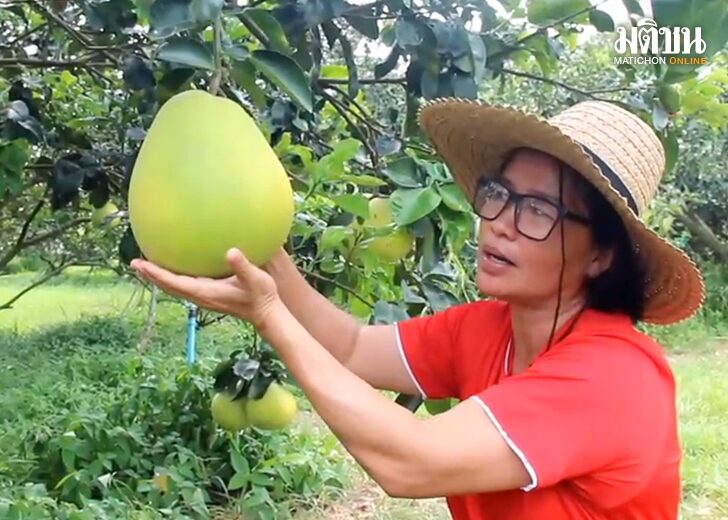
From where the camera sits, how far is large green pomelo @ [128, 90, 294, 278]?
3.42 feet

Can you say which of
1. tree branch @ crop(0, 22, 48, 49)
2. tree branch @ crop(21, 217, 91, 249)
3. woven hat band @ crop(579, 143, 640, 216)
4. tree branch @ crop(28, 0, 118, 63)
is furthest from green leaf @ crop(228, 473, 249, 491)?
woven hat band @ crop(579, 143, 640, 216)

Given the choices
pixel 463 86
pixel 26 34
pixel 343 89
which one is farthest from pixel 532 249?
pixel 26 34

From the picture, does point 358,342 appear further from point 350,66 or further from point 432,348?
point 350,66

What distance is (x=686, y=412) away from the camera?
527cm

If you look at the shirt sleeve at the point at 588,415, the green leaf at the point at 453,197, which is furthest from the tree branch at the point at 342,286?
the shirt sleeve at the point at 588,415

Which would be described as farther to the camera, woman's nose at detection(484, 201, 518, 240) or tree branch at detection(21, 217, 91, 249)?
tree branch at detection(21, 217, 91, 249)

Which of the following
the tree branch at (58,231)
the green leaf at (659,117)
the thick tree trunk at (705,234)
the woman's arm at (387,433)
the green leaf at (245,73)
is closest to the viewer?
the woman's arm at (387,433)

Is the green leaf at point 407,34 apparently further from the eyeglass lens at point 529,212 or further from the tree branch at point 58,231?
the tree branch at point 58,231

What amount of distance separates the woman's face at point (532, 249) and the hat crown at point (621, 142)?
0.06 m

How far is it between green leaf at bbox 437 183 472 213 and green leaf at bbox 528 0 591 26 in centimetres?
39

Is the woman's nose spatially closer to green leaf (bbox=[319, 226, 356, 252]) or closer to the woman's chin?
the woman's chin

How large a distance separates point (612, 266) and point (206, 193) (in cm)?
68

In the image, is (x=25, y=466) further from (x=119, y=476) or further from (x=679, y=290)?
(x=679, y=290)

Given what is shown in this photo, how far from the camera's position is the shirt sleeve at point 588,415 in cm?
122
